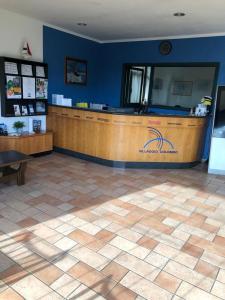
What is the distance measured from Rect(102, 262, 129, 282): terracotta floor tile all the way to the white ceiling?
3.48 metres

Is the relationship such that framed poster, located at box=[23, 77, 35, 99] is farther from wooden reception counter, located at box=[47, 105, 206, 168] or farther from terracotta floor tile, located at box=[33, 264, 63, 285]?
terracotta floor tile, located at box=[33, 264, 63, 285]

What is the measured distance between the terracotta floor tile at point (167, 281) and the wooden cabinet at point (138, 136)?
2.92 meters

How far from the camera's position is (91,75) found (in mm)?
6781

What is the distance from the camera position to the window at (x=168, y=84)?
5641mm

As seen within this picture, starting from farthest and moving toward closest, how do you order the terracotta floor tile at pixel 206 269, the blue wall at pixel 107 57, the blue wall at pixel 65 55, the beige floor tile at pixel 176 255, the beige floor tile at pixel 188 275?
1. the blue wall at pixel 65 55
2. the blue wall at pixel 107 57
3. the beige floor tile at pixel 176 255
4. the terracotta floor tile at pixel 206 269
5. the beige floor tile at pixel 188 275

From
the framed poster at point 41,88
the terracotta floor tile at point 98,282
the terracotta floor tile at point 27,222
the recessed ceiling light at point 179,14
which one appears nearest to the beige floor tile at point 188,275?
the terracotta floor tile at point 98,282

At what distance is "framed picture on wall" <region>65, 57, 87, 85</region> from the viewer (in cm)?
602

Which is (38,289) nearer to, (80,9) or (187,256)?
(187,256)

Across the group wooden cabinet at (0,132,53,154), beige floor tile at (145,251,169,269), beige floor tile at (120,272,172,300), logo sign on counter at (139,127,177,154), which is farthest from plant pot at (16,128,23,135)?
beige floor tile at (120,272,172,300)

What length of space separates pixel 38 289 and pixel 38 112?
13.3 ft

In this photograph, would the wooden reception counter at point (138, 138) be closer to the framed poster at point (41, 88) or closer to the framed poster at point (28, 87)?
the framed poster at point (41, 88)

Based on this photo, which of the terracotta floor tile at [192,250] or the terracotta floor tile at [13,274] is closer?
the terracotta floor tile at [13,274]

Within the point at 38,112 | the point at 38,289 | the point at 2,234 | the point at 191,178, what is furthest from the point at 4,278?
the point at 38,112

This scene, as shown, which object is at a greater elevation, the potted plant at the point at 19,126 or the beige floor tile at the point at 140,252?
the potted plant at the point at 19,126
